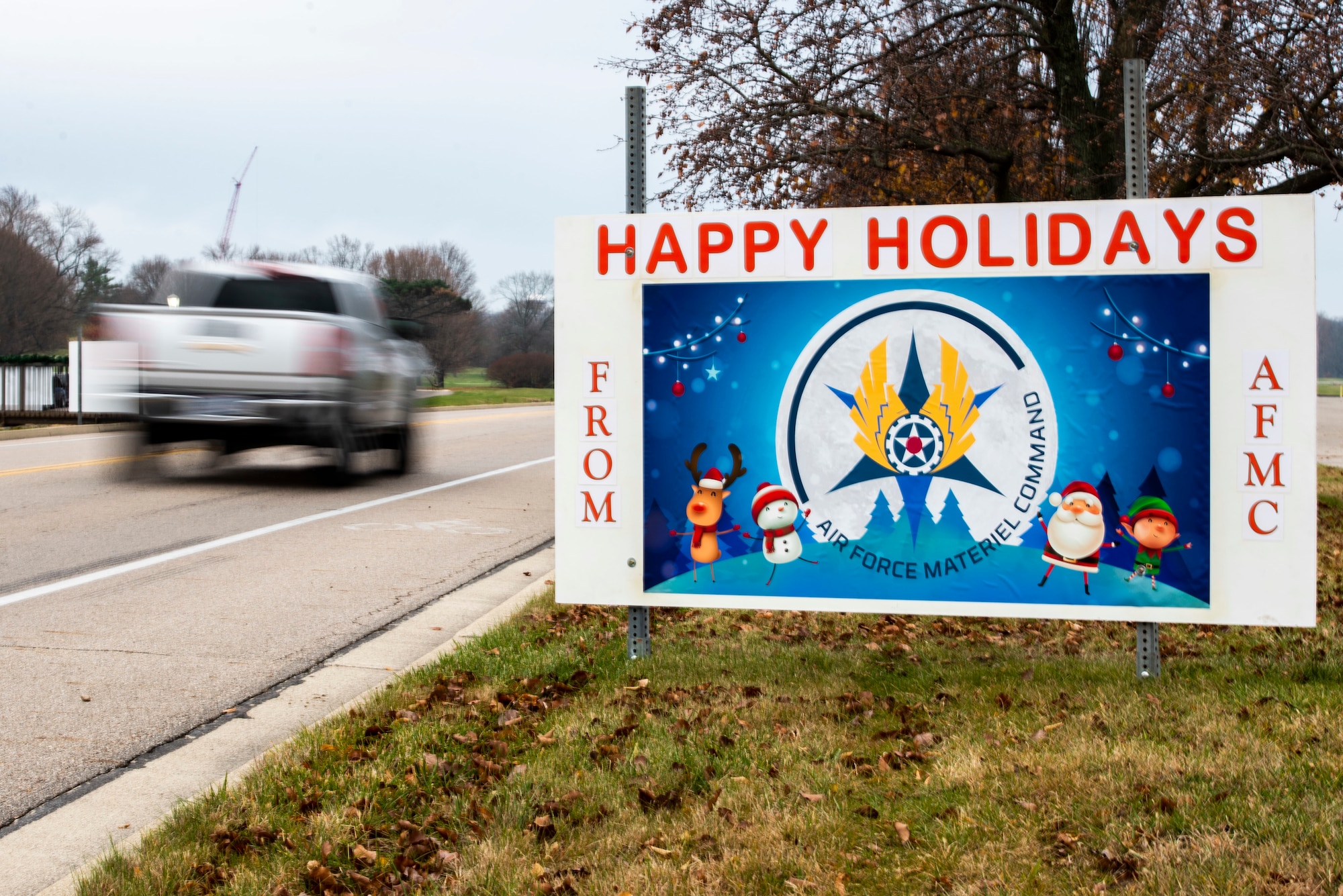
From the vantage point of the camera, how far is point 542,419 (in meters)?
30.8

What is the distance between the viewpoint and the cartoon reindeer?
207 inches

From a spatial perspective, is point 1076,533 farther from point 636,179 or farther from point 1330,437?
point 1330,437

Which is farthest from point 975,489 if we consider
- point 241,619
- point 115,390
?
point 115,390

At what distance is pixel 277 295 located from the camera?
11.8 meters

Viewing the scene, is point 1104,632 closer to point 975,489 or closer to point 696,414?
point 975,489

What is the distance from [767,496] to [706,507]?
0.28 metres

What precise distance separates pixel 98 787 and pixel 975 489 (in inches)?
145

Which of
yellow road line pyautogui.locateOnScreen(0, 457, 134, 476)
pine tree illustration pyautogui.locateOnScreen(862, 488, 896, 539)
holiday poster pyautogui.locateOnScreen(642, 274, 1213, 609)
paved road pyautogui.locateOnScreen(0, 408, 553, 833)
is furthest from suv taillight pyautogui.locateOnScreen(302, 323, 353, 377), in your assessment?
pine tree illustration pyautogui.locateOnScreen(862, 488, 896, 539)

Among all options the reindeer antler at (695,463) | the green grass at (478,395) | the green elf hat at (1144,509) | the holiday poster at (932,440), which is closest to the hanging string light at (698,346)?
the holiday poster at (932,440)

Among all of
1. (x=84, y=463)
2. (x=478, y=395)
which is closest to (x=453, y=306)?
(x=478, y=395)

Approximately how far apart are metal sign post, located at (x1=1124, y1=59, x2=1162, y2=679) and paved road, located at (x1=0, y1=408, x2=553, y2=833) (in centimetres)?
403

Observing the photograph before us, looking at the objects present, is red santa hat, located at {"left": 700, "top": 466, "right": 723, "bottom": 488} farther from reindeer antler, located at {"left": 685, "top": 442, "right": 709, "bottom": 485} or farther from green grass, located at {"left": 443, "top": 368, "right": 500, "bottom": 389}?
green grass, located at {"left": 443, "top": 368, "right": 500, "bottom": 389}

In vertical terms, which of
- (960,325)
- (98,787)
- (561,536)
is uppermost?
(960,325)

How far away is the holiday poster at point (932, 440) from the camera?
490cm
